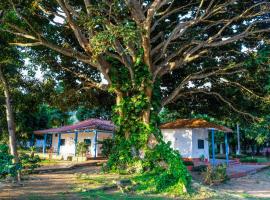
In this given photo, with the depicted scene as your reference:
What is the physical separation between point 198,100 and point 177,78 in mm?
2411

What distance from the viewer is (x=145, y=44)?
619 inches

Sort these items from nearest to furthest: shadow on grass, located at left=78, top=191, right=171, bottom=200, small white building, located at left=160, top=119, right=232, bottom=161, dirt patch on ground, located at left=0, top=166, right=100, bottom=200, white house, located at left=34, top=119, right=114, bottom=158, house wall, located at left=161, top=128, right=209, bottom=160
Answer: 1. dirt patch on ground, located at left=0, top=166, right=100, bottom=200
2. shadow on grass, located at left=78, top=191, right=171, bottom=200
3. small white building, located at left=160, top=119, right=232, bottom=161
4. house wall, located at left=161, top=128, right=209, bottom=160
5. white house, located at left=34, top=119, right=114, bottom=158

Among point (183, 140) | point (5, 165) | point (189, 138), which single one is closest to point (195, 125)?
point (189, 138)

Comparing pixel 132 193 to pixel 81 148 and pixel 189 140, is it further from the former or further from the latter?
pixel 81 148

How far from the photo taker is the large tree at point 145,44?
1477 cm

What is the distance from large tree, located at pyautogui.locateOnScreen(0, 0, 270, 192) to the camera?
48.5ft

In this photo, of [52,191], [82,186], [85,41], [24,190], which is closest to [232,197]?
[82,186]

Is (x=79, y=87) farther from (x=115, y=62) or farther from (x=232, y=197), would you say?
(x=232, y=197)

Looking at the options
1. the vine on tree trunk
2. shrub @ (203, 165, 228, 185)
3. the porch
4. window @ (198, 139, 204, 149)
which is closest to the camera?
the vine on tree trunk

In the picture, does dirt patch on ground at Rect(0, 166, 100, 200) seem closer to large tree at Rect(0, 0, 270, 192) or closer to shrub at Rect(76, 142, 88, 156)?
large tree at Rect(0, 0, 270, 192)

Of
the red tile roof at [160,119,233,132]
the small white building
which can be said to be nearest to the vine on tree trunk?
the red tile roof at [160,119,233,132]

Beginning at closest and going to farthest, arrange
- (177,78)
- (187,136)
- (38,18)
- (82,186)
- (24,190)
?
(24,190) → (82,186) → (38,18) → (177,78) → (187,136)

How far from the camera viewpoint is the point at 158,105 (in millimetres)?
17156

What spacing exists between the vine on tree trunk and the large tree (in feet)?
0.16
